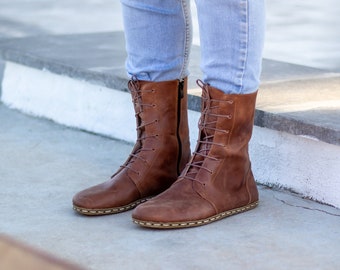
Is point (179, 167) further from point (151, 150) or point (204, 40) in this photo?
point (204, 40)

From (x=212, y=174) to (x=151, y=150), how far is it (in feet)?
0.53

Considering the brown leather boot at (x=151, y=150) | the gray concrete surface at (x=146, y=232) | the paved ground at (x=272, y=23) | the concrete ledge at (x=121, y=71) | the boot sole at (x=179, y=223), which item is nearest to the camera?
the gray concrete surface at (x=146, y=232)

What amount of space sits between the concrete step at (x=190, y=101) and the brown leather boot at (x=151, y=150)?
0.72 ft

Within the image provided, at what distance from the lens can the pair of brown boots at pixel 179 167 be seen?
135cm

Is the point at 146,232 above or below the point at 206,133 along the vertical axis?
below

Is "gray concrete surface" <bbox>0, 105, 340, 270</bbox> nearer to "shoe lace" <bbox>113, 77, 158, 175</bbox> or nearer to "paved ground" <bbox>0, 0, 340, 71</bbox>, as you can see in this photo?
"shoe lace" <bbox>113, 77, 158, 175</bbox>

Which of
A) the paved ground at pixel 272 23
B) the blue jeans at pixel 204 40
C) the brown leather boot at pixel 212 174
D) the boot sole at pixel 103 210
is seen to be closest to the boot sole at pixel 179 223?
the brown leather boot at pixel 212 174

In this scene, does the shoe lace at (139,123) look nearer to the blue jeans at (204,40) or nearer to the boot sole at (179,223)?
the blue jeans at (204,40)

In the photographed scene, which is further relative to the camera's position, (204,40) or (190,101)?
(190,101)

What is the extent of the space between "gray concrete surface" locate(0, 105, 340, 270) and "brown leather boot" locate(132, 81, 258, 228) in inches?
1.1

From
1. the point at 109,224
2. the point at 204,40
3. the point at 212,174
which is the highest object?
the point at 204,40

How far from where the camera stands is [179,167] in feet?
5.02

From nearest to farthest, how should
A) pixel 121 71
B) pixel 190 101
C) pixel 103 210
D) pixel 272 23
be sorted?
pixel 103 210, pixel 190 101, pixel 121 71, pixel 272 23

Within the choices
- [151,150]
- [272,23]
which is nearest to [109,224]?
[151,150]
